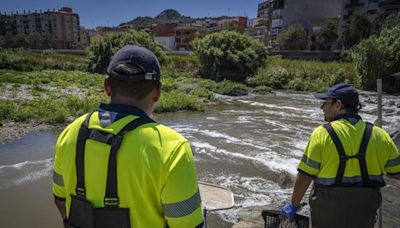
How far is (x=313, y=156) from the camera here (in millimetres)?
2730

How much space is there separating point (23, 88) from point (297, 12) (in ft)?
180

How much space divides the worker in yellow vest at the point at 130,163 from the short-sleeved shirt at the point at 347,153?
1.49 metres

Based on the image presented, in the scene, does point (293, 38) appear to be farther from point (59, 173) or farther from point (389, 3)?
point (59, 173)

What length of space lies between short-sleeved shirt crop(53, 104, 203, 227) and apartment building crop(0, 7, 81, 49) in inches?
4510

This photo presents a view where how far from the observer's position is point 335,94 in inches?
112

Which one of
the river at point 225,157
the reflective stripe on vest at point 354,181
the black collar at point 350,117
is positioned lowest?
the river at point 225,157

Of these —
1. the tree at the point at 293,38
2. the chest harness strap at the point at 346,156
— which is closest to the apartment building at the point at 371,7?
the tree at the point at 293,38

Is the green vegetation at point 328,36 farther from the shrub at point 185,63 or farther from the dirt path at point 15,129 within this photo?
the dirt path at point 15,129

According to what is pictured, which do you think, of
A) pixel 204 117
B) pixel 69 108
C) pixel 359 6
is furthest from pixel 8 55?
pixel 359 6

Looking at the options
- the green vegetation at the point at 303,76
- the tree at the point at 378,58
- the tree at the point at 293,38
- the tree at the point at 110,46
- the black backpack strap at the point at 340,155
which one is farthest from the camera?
the tree at the point at 293,38

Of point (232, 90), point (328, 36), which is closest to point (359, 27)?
point (328, 36)

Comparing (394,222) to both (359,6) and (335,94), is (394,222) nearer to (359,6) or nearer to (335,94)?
(335,94)

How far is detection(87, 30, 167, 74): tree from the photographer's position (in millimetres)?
37719

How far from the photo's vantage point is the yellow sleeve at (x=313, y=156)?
107 inches
